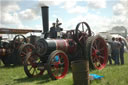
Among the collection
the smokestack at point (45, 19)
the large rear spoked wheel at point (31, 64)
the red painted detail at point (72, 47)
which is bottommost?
the large rear spoked wheel at point (31, 64)

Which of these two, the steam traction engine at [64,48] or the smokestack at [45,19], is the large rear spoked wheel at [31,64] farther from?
the smokestack at [45,19]

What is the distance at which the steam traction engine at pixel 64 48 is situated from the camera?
6879 mm

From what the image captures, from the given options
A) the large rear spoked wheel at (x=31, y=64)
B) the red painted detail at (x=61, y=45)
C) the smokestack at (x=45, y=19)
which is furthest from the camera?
the smokestack at (x=45, y=19)

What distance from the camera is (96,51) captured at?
779 centimetres

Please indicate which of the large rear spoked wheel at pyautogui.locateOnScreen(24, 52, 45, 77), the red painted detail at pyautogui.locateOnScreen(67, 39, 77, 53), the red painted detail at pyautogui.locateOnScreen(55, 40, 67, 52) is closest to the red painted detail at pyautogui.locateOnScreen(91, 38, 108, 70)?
the red painted detail at pyautogui.locateOnScreen(67, 39, 77, 53)

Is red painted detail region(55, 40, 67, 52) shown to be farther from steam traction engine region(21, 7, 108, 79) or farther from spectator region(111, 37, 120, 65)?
spectator region(111, 37, 120, 65)

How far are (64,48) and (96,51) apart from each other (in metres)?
1.46

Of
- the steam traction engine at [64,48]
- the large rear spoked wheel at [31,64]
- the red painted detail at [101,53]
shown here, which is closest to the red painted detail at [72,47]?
the steam traction engine at [64,48]

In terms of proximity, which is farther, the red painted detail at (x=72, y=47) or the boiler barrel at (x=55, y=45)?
the red painted detail at (x=72, y=47)

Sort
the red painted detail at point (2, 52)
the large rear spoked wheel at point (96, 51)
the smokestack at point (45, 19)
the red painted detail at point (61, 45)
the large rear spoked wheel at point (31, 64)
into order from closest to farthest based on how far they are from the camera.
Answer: the large rear spoked wheel at point (31, 64) < the red painted detail at point (61, 45) < the large rear spoked wheel at point (96, 51) < the smokestack at point (45, 19) < the red painted detail at point (2, 52)

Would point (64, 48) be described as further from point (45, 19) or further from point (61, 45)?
A: point (45, 19)

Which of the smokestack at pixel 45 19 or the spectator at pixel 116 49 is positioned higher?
the smokestack at pixel 45 19

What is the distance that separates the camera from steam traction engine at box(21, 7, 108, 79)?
6.88m

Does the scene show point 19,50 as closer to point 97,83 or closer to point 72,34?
point 72,34
